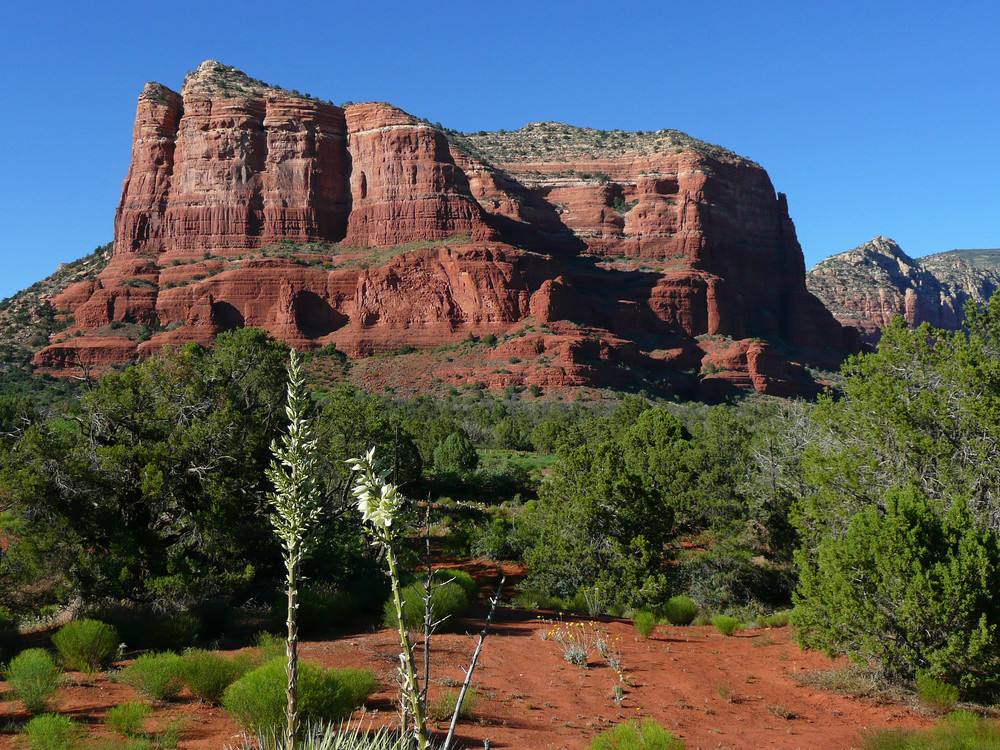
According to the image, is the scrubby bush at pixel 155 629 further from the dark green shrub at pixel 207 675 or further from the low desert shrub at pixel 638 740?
the low desert shrub at pixel 638 740

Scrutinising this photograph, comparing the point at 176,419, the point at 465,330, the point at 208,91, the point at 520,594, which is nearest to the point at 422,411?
the point at 465,330

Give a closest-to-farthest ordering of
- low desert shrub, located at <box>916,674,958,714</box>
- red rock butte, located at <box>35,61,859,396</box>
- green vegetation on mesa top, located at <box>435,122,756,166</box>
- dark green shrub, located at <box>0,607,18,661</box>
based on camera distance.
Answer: low desert shrub, located at <box>916,674,958,714</box>
dark green shrub, located at <box>0,607,18,661</box>
red rock butte, located at <box>35,61,859,396</box>
green vegetation on mesa top, located at <box>435,122,756,166</box>

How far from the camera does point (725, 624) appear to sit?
53.0 ft

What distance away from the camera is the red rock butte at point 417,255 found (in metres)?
80.6

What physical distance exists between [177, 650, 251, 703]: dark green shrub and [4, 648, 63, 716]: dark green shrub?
1.52 m

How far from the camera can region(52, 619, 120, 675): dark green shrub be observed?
10172mm

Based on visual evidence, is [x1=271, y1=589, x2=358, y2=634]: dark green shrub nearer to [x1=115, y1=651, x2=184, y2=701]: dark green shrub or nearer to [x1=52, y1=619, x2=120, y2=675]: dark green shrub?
[x1=52, y1=619, x2=120, y2=675]: dark green shrub

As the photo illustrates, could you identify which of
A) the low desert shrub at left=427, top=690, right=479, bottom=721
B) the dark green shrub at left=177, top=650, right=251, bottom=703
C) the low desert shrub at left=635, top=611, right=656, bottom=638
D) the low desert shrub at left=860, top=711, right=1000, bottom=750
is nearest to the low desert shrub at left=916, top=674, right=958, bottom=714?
the low desert shrub at left=860, top=711, right=1000, bottom=750

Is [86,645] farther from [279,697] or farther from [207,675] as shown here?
[279,697]

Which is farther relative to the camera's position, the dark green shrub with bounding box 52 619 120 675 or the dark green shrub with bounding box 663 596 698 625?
the dark green shrub with bounding box 663 596 698 625

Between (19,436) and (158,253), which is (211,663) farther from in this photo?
(158,253)

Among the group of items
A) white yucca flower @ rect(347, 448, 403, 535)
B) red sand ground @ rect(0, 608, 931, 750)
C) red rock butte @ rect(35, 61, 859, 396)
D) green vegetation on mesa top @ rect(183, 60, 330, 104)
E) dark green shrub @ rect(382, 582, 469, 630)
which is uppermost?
green vegetation on mesa top @ rect(183, 60, 330, 104)

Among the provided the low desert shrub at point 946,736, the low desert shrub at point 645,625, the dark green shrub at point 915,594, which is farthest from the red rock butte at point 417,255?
the low desert shrub at point 946,736

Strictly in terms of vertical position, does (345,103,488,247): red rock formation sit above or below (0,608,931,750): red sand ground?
above
